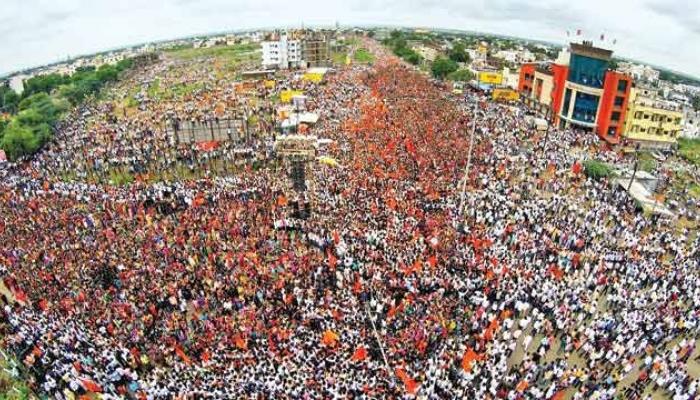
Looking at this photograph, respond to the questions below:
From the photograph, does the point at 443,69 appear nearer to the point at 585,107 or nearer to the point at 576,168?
the point at 585,107

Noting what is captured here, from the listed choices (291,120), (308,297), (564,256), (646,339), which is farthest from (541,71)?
(308,297)

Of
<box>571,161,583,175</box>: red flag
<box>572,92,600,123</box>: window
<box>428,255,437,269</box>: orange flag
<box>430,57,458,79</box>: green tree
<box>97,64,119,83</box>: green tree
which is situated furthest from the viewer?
<box>97,64,119,83</box>: green tree

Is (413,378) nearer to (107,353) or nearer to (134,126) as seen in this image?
(107,353)

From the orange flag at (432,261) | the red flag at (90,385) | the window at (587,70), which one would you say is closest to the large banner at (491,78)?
the window at (587,70)

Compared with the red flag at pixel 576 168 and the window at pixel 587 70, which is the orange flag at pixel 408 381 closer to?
the red flag at pixel 576 168

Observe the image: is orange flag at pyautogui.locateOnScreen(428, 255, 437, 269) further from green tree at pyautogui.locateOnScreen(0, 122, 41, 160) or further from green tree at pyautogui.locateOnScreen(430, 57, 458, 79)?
green tree at pyautogui.locateOnScreen(430, 57, 458, 79)

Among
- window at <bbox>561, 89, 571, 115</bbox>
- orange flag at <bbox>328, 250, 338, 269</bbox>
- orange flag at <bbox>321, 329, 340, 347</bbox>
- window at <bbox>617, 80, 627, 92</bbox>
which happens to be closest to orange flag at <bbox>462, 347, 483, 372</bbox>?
orange flag at <bbox>321, 329, 340, 347</bbox>

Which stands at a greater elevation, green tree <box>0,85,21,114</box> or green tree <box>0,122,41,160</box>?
green tree <box>0,122,41,160</box>
